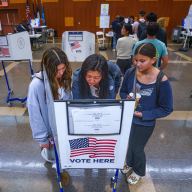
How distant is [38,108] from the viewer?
1.54 metres

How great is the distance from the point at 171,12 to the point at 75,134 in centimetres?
1154

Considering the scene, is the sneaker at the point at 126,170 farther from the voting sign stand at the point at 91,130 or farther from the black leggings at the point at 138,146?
the voting sign stand at the point at 91,130

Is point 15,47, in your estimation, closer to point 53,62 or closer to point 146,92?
point 53,62

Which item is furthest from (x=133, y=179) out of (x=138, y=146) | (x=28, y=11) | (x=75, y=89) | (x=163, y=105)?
(x=28, y=11)

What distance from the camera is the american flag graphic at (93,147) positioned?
1292 millimetres

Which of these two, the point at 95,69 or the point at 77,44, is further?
the point at 77,44

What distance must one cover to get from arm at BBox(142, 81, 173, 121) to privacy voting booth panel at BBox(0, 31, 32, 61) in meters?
2.50

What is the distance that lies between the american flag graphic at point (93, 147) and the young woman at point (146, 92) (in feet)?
1.19

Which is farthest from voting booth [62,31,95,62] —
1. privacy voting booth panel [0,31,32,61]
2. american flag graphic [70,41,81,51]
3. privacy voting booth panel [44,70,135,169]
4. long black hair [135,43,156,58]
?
privacy voting booth panel [44,70,135,169]

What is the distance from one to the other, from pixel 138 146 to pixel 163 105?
0.49 meters

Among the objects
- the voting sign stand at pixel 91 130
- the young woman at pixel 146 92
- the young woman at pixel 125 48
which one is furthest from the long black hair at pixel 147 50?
the young woman at pixel 125 48

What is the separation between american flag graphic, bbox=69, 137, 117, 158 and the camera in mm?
1292

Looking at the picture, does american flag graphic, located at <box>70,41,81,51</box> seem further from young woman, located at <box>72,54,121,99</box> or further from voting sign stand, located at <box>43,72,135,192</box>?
voting sign stand, located at <box>43,72,135,192</box>

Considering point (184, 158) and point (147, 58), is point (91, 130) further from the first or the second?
point (184, 158)
